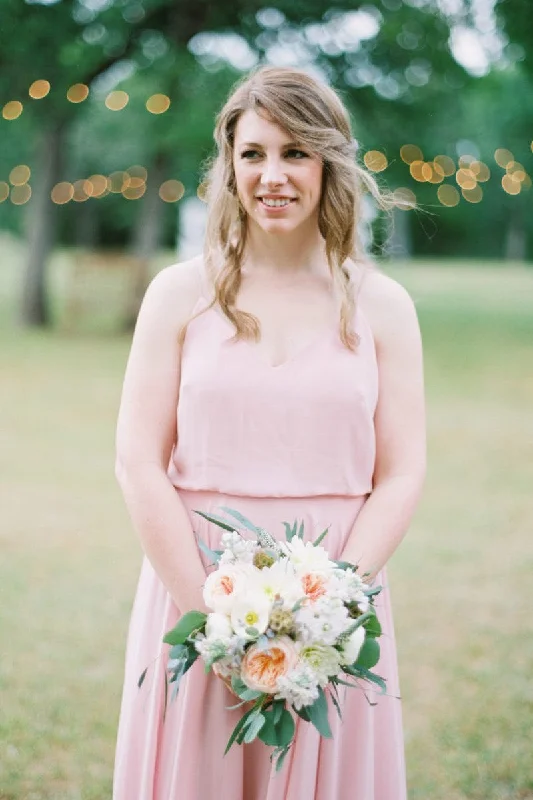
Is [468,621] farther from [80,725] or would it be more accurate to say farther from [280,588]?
[280,588]

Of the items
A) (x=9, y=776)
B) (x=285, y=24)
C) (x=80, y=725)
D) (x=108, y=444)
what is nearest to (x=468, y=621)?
(x=80, y=725)

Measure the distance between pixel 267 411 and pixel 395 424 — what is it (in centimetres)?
31

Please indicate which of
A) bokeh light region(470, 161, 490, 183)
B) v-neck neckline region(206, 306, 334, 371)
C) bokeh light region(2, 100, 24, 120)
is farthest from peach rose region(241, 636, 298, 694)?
bokeh light region(470, 161, 490, 183)

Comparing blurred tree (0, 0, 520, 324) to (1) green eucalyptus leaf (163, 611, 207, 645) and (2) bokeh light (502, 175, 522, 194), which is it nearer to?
(2) bokeh light (502, 175, 522, 194)

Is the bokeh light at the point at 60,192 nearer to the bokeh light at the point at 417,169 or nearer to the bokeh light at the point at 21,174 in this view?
the bokeh light at the point at 21,174

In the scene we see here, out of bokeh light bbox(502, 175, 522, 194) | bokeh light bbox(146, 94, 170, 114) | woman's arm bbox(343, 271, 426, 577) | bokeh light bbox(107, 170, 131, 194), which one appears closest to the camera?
woman's arm bbox(343, 271, 426, 577)

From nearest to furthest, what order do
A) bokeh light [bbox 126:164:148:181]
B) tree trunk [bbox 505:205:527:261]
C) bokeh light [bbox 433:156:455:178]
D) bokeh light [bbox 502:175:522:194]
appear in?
bokeh light [bbox 433:156:455:178] < bokeh light [bbox 502:175:522:194] < bokeh light [bbox 126:164:148:181] < tree trunk [bbox 505:205:527:261]

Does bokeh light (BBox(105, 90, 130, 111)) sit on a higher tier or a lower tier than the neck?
higher

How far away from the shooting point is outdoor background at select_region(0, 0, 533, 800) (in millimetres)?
3969

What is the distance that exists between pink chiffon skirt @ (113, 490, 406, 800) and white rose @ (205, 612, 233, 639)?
347 mm

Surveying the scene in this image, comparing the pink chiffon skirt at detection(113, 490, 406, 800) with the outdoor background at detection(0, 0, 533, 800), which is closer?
the pink chiffon skirt at detection(113, 490, 406, 800)

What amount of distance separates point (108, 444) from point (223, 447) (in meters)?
6.91

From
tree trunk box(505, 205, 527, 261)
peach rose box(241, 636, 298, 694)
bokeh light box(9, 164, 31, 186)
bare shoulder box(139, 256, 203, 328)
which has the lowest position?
peach rose box(241, 636, 298, 694)

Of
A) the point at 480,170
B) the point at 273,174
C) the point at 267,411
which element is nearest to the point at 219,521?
the point at 267,411
